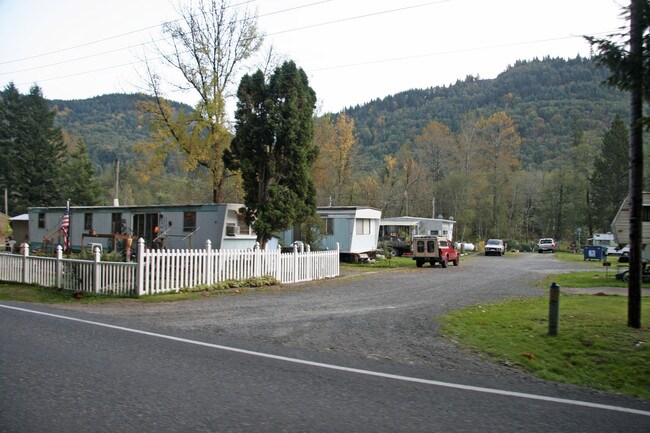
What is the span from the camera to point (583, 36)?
27.1 feet

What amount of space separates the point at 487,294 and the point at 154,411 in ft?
40.6

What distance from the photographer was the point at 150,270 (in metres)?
13.2

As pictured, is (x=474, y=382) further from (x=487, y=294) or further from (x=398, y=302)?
(x=487, y=294)

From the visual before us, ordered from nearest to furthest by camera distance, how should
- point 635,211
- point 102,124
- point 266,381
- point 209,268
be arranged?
point 266,381, point 635,211, point 209,268, point 102,124

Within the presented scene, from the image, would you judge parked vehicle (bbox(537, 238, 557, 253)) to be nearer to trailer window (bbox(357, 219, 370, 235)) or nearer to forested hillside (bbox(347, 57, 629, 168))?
forested hillside (bbox(347, 57, 629, 168))

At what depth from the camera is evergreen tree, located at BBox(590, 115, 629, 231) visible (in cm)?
6222

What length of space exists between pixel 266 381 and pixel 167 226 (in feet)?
60.3

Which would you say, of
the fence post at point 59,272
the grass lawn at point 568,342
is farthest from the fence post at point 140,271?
the grass lawn at point 568,342

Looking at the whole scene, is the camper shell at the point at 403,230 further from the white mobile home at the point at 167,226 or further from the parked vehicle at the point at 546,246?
the white mobile home at the point at 167,226

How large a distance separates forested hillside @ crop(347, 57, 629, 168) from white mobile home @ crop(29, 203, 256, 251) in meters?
56.6

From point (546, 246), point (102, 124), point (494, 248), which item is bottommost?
point (546, 246)

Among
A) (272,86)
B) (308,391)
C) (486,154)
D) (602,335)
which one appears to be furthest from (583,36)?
(486,154)

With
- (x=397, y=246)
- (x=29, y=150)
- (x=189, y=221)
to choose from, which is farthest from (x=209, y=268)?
(x=29, y=150)

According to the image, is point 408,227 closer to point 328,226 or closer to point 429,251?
point 429,251
